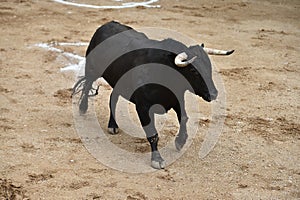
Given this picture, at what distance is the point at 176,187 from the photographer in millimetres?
4320

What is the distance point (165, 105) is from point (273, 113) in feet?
5.67

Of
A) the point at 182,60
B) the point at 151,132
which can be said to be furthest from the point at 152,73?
the point at 151,132

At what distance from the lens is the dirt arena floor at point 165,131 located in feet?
14.2

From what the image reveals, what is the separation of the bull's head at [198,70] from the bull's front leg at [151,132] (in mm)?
438

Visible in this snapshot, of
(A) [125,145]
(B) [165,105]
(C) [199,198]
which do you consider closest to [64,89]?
(A) [125,145]

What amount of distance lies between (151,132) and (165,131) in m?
0.73

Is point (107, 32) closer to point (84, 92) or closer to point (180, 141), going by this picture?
point (84, 92)

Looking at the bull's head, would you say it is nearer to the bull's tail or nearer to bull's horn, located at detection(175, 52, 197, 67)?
bull's horn, located at detection(175, 52, 197, 67)

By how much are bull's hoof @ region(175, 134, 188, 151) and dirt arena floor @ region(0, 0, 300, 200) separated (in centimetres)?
9

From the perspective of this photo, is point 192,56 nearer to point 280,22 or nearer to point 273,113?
point 273,113

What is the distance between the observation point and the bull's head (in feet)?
13.9

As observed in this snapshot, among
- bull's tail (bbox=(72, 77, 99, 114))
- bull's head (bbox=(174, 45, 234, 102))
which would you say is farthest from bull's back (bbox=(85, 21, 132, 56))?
bull's head (bbox=(174, 45, 234, 102))

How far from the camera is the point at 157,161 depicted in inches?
180

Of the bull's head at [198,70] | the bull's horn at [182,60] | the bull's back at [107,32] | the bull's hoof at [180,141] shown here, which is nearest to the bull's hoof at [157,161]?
the bull's hoof at [180,141]
